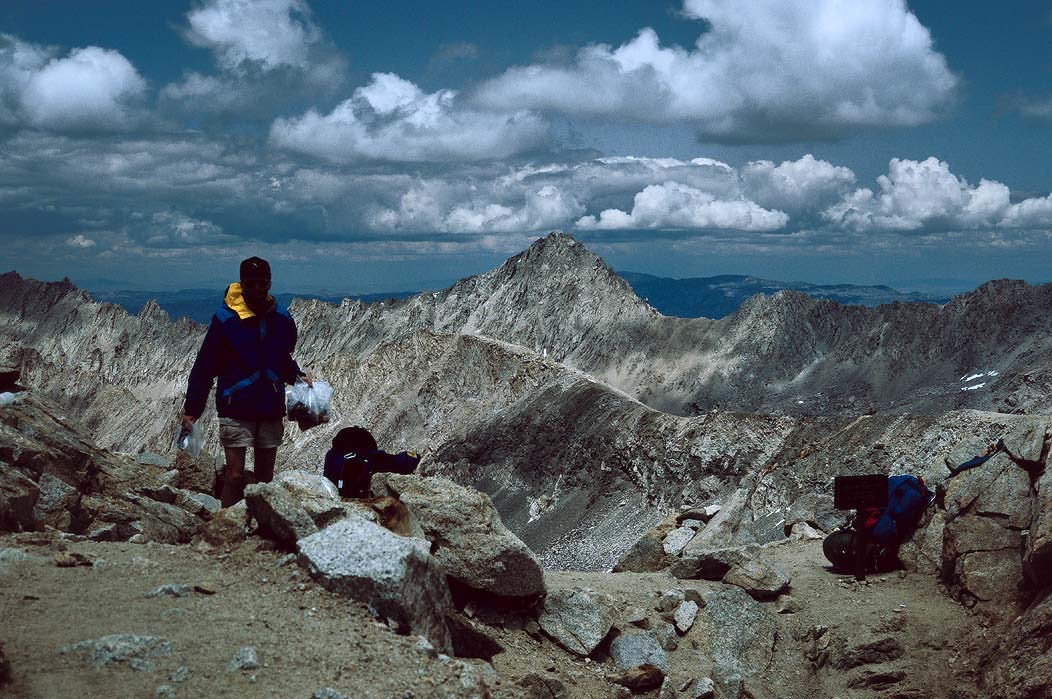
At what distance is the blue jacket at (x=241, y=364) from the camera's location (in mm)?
10258

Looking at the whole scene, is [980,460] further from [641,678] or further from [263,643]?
[263,643]

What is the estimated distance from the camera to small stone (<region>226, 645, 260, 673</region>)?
6914 millimetres

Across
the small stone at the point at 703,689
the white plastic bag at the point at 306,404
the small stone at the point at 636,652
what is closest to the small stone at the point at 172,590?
the white plastic bag at the point at 306,404

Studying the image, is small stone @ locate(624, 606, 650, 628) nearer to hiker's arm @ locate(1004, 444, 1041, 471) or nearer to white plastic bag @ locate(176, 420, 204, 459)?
white plastic bag @ locate(176, 420, 204, 459)

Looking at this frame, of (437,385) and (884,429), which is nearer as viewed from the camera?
(884,429)

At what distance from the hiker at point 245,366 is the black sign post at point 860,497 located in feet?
26.8

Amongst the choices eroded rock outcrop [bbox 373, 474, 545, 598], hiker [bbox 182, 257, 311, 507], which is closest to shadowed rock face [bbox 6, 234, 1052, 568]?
eroded rock outcrop [bbox 373, 474, 545, 598]

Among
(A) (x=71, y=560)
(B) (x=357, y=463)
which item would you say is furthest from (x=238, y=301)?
(A) (x=71, y=560)

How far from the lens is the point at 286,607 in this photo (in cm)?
811

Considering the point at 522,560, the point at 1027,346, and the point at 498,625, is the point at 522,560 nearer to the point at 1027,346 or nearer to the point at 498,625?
the point at 498,625

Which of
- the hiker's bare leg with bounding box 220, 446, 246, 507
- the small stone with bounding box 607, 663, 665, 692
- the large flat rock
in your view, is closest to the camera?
the large flat rock

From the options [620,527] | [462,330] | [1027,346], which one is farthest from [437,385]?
[1027,346]

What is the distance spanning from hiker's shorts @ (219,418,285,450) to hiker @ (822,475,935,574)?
8.49 m

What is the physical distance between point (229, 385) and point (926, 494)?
10433 millimetres
